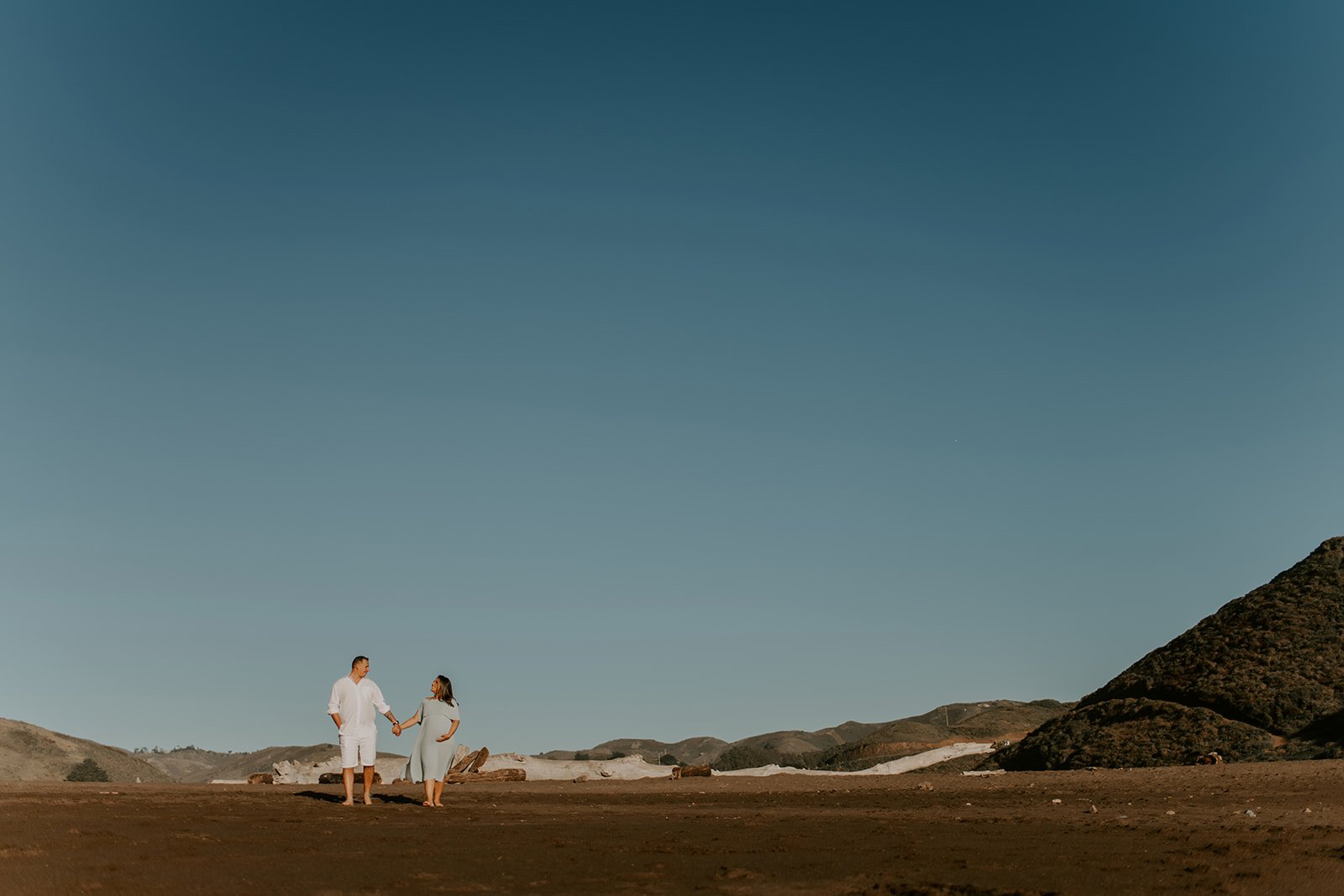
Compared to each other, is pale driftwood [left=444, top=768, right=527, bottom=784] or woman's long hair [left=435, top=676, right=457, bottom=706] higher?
woman's long hair [left=435, top=676, right=457, bottom=706]

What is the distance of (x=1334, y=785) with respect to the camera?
58.0 feet

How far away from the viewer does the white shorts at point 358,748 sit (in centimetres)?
1622

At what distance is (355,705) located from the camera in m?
16.3

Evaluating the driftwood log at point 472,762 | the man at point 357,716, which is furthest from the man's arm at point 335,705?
the driftwood log at point 472,762

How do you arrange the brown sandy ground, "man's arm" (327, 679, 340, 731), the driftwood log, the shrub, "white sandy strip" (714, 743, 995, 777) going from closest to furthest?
the brown sandy ground
"man's arm" (327, 679, 340, 731)
the driftwood log
"white sandy strip" (714, 743, 995, 777)
the shrub

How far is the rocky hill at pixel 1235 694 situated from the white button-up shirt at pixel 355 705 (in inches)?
771

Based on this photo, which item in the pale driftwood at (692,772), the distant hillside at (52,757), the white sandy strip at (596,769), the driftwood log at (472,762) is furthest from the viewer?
the distant hillside at (52,757)

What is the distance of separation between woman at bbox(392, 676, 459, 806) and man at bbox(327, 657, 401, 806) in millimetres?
403

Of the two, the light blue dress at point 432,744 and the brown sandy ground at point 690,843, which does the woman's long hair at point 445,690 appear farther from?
the brown sandy ground at point 690,843

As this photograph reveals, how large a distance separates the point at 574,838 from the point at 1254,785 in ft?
42.0

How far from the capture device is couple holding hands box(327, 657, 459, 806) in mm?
16219

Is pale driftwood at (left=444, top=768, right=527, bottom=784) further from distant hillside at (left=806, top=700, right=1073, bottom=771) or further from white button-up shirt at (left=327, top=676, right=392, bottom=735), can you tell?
distant hillside at (left=806, top=700, right=1073, bottom=771)

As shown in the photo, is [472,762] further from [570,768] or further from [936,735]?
[936,735]

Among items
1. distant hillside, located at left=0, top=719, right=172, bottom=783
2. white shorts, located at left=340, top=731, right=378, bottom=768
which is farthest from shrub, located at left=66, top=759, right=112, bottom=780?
white shorts, located at left=340, top=731, right=378, bottom=768
